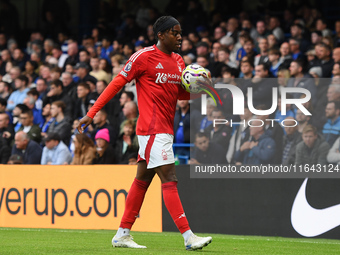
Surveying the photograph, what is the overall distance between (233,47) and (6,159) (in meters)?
5.35

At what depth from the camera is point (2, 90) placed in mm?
16688

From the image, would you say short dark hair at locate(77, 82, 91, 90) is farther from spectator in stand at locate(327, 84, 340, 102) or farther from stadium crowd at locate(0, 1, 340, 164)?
spectator in stand at locate(327, 84, 340, 102)

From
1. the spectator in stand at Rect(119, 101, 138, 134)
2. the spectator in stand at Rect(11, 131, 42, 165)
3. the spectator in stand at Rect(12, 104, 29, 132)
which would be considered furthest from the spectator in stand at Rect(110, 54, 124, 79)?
the spectator in stand at Rect(11, 131, 42, 165)

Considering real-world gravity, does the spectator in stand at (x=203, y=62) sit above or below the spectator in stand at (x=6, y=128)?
above

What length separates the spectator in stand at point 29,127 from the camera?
13555 millimetres

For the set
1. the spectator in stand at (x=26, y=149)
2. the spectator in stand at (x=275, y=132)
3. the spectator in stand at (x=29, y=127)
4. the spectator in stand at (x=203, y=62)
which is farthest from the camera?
the spectator in stand at (x=203, y=62)

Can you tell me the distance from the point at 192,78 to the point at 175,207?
1.38m

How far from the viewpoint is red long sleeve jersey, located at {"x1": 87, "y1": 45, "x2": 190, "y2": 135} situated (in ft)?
23.9

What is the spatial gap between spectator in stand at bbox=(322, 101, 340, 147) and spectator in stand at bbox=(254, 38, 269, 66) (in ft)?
10.3

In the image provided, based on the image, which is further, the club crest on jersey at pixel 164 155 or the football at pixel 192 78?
the football at pixel 192 78

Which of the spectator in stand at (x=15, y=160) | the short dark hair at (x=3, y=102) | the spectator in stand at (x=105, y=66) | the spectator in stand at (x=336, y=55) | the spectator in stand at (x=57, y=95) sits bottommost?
the spectator in stand at (x=15, y=160)

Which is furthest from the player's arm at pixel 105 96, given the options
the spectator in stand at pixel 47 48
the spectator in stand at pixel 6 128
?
the spectator in stand at pixel 47 48

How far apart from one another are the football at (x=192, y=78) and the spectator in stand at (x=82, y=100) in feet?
23.5

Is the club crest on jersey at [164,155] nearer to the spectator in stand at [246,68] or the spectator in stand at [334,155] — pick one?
the spectator in stand at [334,155]
